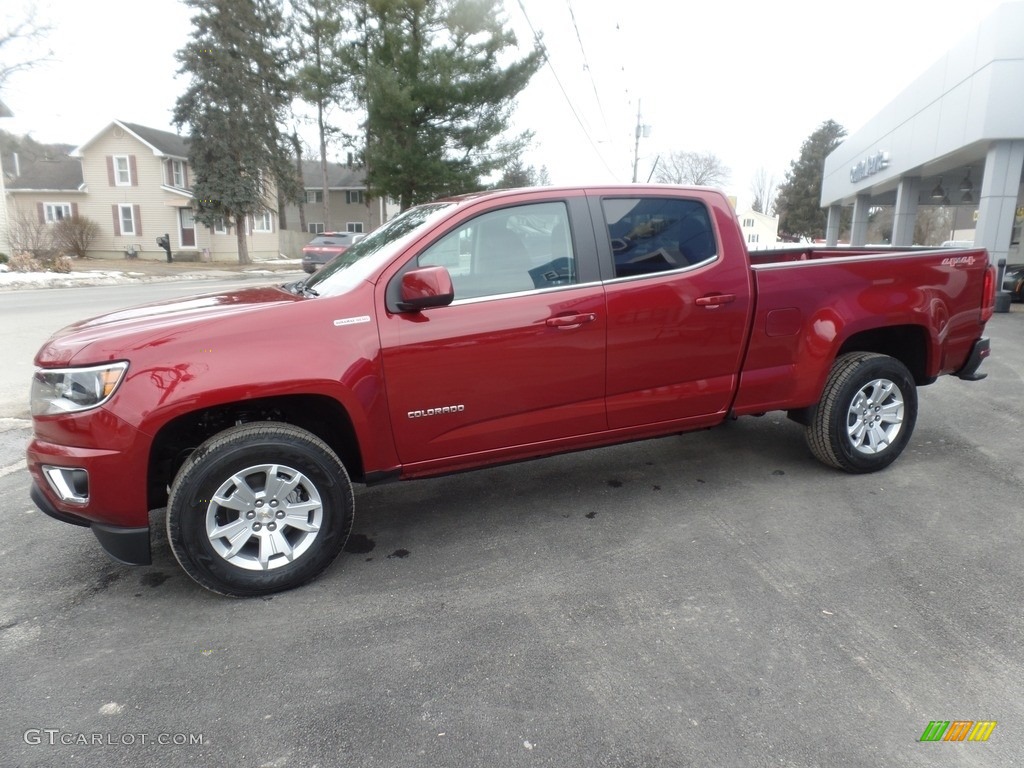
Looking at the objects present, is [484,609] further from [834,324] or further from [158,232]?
[158,232]

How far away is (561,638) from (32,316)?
13578 mm

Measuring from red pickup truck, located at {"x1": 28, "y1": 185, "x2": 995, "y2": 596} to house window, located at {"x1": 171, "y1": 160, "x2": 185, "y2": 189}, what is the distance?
4104 cm

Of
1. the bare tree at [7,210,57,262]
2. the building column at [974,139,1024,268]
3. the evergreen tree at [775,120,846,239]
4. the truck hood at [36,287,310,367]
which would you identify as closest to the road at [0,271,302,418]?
the truck hood at [36,287,310,367]

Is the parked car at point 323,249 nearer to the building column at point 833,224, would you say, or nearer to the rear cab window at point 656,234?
the rear cab window at point 656,234

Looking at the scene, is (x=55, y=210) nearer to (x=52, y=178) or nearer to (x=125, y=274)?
(x=52, y=178)

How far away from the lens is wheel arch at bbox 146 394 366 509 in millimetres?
3396

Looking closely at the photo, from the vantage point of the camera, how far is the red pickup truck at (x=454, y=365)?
313cm

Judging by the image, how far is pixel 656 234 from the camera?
416 cm

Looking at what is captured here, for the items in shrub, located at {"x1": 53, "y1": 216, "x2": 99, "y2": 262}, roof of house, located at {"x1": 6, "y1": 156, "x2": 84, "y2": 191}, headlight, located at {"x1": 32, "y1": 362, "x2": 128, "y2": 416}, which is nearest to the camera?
headlight, located at {"x1": 32, "y1": 362, "x2": 128, "y2": 416}

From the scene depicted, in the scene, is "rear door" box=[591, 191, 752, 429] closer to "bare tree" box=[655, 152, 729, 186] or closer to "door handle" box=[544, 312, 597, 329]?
"door handle" box=[544, 312, 597, 329]

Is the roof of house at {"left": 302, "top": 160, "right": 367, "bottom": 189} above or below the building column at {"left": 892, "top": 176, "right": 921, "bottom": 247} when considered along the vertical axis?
above

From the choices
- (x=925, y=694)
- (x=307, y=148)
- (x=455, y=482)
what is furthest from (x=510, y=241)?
(x=307, y=148)

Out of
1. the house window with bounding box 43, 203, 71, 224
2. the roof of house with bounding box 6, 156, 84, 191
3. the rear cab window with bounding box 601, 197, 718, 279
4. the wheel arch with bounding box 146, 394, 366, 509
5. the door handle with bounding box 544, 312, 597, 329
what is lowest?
the wheel arch with bounding box 146, 394, 366, 509

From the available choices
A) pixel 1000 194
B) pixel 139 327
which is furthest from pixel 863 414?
pixel 1000 194
